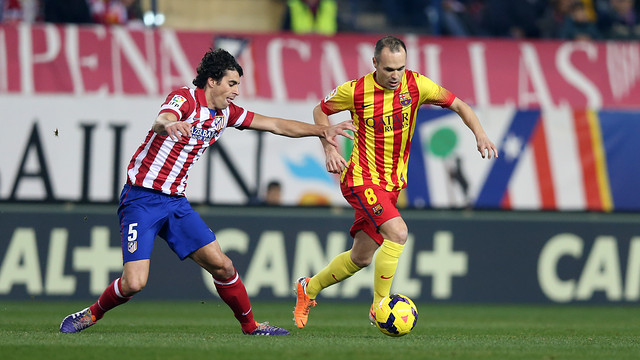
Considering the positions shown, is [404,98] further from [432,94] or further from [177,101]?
[177,101]

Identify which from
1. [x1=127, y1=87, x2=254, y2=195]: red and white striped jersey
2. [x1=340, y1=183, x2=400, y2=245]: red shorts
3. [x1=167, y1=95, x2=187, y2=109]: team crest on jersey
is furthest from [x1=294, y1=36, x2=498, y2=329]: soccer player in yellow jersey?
[x1=167, y1=95, x2=187, y2=109]: team crest on jersey

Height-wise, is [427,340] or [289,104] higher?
[289,104]

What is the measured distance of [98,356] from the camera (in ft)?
22.2

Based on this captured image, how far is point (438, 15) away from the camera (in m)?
17.4

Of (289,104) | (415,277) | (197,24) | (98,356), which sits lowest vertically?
(415,277)

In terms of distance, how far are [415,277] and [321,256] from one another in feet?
4.11

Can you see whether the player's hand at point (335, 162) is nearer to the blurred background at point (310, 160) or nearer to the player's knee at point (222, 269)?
the player's knee at point (222, 269)

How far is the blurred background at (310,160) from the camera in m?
13.2

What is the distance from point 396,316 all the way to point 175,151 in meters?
2.10

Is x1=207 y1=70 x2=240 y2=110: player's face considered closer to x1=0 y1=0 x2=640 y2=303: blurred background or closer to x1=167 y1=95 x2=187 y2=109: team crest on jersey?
x1=167 y1=95 x2=187 y2=109: team crest on jersey

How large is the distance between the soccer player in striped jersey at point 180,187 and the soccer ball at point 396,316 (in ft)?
3.58

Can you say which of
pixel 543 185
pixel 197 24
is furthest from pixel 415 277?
pixel 197 24

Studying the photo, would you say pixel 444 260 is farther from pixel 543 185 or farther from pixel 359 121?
pixel 359 121

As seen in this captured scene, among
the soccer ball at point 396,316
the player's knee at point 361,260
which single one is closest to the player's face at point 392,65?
the player's knee at point 361,260
